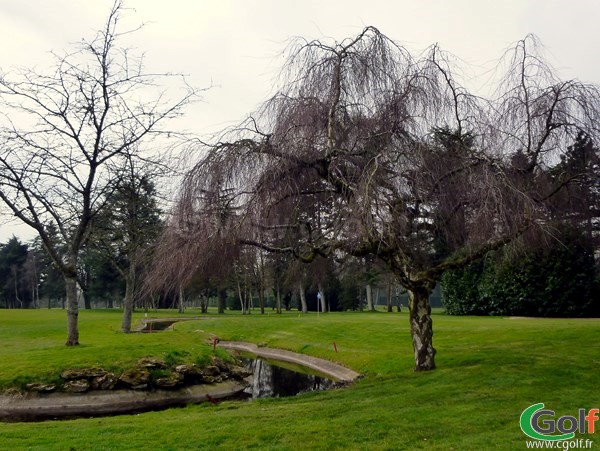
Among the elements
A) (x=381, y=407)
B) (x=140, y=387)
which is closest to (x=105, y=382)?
(x=140, y=387)

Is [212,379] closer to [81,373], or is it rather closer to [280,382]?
[280,382]

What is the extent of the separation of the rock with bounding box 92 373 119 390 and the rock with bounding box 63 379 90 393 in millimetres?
207

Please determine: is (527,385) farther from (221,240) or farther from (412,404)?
(221,240)

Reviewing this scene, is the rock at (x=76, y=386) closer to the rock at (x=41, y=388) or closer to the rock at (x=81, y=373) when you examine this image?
the rock at (x=81, y=373)

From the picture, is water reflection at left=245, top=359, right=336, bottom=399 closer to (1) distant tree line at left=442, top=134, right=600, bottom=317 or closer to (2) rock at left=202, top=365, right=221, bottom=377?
(2) rock at left=202, top=365, right=221, bottom=377

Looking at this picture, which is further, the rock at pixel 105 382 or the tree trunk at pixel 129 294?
the tree trunk at pixel 129 294

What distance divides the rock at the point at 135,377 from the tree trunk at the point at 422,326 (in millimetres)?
7749

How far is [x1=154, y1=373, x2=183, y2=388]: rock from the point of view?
15469 millimetres

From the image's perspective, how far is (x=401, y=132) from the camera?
414 inches

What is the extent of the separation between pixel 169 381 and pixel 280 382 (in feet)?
12.3

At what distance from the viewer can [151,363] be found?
1603cm

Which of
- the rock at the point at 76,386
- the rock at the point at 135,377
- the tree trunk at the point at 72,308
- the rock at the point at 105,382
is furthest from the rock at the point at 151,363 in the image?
the tree trunk at the point at 72,308

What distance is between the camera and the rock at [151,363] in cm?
1585

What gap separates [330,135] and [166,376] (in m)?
9.25
